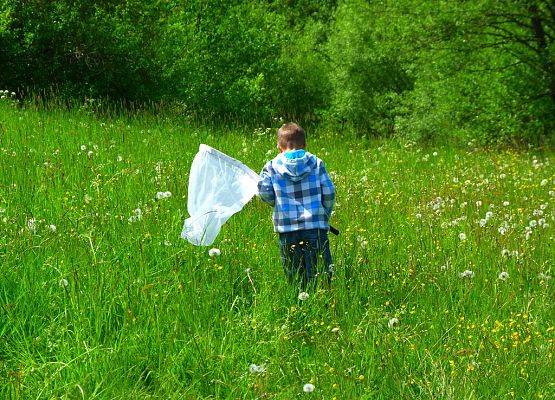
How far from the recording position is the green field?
12.1 ft

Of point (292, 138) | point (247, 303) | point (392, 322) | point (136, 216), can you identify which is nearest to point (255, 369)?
point (392, 322)

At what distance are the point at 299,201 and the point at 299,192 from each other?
6cm

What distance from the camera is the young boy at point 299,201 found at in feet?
16.6

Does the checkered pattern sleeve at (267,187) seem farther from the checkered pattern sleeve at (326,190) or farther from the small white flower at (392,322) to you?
the small white flower at (392,322)

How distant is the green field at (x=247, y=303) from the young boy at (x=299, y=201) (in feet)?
0.61

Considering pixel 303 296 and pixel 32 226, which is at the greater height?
pixel 32 226

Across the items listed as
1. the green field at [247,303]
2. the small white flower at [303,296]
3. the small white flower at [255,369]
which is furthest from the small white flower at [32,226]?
the small white flower at [255,369]

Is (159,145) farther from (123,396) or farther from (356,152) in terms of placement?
(123,396)

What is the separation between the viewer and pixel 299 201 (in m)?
5.10

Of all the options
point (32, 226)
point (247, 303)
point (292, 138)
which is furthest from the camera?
point (32, 226)

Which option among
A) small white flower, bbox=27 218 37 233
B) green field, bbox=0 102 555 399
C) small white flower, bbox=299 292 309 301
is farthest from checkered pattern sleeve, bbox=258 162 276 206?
small white flower, bbox=27 218 37 233

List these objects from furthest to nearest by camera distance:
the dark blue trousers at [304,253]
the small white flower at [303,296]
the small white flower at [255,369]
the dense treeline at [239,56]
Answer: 1. the dense treeline at [239,56]
2. the dark blue trousers at [304,253]
3. the small white flower at [303,296]
4. the small white flower at [255,369]

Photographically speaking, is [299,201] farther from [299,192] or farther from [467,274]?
[467,274]

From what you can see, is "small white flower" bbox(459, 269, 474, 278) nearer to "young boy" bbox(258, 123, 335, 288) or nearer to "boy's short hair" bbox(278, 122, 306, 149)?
"young boy" bbox(258, 123, 335, 288)
